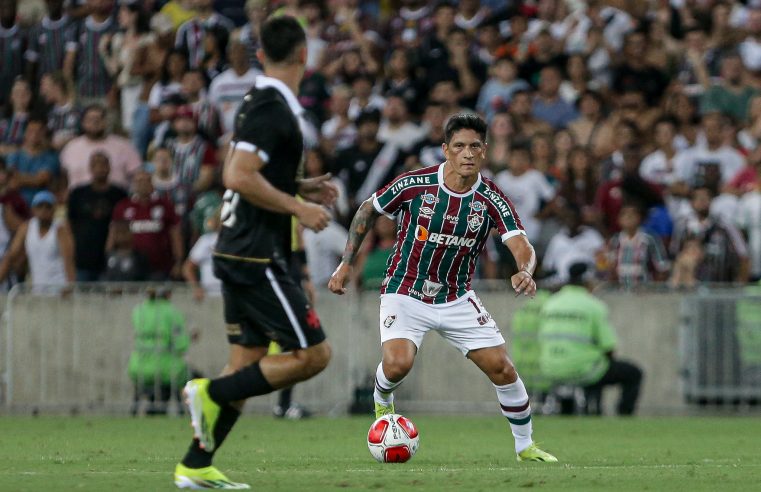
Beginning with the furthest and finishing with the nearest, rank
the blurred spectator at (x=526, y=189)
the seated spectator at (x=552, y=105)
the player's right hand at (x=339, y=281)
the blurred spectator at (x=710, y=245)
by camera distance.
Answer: the seated spectator at (x=552, y=105) < the blurred spectator at (x=526, y=189) < the blurred spectator at (x=710, y=245) < the player's right hand at (x=339, y=281)

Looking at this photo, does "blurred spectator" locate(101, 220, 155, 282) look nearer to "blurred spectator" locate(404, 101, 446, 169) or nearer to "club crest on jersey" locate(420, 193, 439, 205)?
"blurred spectator" locate(404, 101, 446, 169)

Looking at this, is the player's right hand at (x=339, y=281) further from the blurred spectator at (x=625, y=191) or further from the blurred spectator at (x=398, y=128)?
the blurred spectator at (x=398, y=128)

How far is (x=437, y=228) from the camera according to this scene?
1127cm

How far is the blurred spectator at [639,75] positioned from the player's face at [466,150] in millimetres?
10311

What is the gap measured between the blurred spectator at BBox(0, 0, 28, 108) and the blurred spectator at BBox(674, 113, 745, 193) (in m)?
10.5

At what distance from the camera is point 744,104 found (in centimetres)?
2030

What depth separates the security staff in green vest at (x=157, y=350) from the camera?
1825 cm

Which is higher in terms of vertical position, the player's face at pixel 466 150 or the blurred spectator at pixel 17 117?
the blurred spectator at pixel 17 117

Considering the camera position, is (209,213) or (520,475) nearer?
(520,475)

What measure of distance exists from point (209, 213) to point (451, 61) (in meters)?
4.78

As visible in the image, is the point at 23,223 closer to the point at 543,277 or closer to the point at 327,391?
the point at 327,391

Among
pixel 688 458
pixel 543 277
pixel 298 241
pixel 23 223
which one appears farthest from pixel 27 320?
pixel 688 458

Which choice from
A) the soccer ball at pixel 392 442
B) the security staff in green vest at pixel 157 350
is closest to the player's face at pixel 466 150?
the soccer ball at pixel 392 442

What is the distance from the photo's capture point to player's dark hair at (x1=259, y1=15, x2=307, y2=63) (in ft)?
27.9
